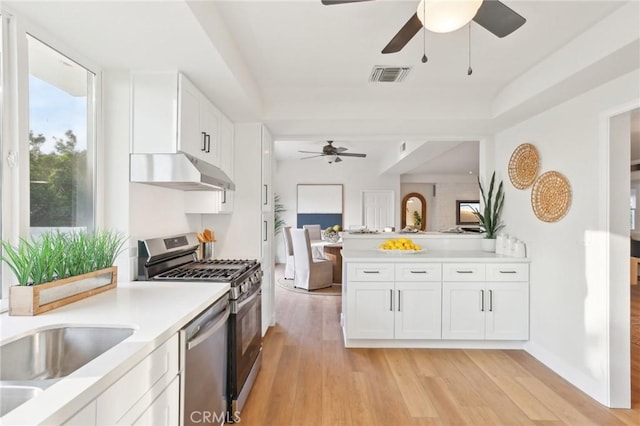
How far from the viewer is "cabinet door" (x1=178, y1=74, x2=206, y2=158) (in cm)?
216

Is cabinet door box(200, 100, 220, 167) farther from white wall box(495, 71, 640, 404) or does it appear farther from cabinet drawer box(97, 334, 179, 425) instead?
white wall box(495, 71, 640, 404)

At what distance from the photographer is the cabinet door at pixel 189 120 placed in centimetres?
216

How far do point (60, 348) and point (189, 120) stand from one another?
155cm

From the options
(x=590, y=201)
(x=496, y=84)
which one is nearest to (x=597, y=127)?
(x=590, y=201)

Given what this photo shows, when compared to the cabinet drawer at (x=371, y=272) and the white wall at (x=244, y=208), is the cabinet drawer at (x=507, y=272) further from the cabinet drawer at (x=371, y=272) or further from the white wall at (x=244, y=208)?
the white wall at (x=244, y=208)

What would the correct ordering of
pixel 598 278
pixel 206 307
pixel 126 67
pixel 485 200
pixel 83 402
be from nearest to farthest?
pixel 83 402, pixel 206 307, pixel 126 67, pixel 598 278, pixel 485 200

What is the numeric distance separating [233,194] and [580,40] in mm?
3073

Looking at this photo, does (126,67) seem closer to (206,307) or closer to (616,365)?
(206,307)

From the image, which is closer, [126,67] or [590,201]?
[126,67]

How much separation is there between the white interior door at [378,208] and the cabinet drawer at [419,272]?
16.9ft

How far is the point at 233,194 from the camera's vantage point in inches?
134

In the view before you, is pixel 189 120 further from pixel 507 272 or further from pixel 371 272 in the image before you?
pixel 507 272

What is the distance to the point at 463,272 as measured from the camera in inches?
125

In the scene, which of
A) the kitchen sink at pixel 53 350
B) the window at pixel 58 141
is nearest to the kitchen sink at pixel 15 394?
the kitchen sink at pixel 53 350
